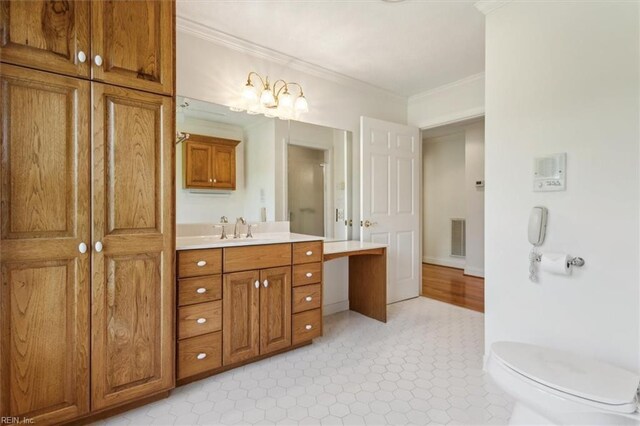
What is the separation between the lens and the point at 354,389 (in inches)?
70.7

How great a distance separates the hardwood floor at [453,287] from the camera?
3520 mm

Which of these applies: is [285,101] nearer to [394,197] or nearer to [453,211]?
[394,197]

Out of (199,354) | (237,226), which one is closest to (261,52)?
(237,226)

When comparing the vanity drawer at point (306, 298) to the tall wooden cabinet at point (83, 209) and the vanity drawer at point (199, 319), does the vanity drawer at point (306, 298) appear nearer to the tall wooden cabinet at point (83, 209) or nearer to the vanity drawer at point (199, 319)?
the vanity drawer at point (199, 319)

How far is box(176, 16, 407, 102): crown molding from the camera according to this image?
2230 millimetres

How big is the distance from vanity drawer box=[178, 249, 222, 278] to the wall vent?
455 centimetres

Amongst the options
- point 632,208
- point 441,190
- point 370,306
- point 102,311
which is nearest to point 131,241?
point 102,311

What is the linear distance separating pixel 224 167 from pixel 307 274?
111 cm

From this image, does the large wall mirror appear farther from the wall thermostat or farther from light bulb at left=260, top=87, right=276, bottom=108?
the wall thermostat

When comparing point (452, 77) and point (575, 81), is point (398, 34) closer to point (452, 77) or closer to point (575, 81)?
point (452, 77)

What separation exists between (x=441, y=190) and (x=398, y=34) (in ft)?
12.3

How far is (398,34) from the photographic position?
93.4 inches

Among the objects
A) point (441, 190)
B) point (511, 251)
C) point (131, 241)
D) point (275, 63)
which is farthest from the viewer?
point (441, 190)

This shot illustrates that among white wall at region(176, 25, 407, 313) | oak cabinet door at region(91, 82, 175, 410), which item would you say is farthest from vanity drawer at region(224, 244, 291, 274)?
white wall at region(176, 25, 407, 313)
